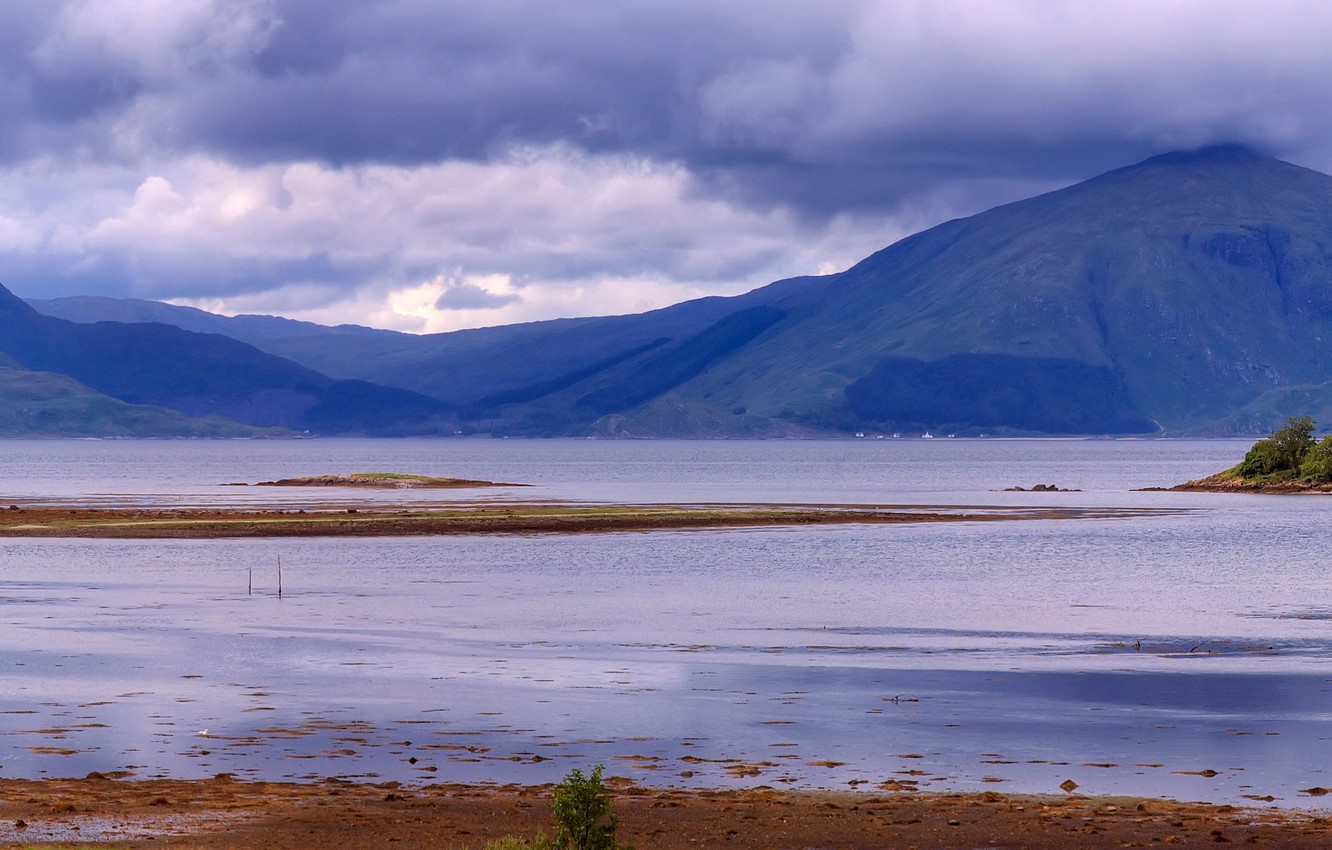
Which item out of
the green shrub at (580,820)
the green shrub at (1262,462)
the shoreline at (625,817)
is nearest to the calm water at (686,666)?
the shoreline at (625,817)

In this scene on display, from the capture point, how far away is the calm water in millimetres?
27062

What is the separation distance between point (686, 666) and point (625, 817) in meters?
17.1

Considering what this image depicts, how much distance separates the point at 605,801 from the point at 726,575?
5074 cm

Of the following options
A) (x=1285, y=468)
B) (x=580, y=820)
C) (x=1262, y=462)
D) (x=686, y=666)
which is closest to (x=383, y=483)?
(x=1262, y=462)

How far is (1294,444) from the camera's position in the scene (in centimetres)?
16388

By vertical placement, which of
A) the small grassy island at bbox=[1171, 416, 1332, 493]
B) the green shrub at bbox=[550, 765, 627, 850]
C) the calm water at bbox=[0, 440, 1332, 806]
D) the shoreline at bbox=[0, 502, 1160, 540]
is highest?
the small grassy island at bbox=[1171, 416, 1332, 493]

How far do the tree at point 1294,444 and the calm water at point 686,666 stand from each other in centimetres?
8776

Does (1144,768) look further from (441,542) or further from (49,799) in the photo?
(441,542)

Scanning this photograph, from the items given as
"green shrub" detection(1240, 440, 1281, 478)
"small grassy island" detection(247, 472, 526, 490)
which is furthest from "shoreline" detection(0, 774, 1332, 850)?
"green shrub" detection(1240, 440, 1281, 478)

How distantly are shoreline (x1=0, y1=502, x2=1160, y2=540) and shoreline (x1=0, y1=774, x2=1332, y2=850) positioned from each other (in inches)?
2729

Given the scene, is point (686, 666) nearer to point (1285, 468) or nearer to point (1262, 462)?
point (1285, 468)

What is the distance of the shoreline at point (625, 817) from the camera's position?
68.7 ft

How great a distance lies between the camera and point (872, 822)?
22141mm

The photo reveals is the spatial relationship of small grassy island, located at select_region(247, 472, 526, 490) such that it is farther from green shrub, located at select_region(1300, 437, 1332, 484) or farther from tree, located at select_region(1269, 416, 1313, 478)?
green shrub, located at select_region(1300, 437, 1332, 484)
